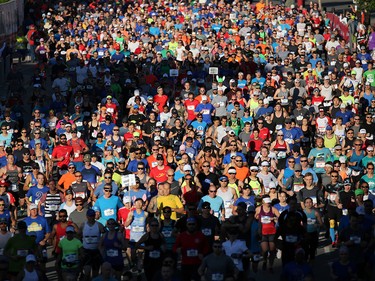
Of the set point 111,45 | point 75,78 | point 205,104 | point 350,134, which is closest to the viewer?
point 350,134

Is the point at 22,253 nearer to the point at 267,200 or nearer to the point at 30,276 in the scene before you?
the point at 30,276

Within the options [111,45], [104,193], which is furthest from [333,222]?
[111,45]

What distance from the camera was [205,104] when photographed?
107 ft

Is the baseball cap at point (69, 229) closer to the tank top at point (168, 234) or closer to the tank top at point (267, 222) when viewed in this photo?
the tank top at point (168, 234)

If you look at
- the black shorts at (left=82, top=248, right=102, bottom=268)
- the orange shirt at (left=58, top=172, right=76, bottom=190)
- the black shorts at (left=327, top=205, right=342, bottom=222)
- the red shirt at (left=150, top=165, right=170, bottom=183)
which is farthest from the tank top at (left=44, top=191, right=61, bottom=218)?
the black shorts at (left=327, top=205, right=342, bottom=222)

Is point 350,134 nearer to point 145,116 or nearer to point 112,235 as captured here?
point 145,116

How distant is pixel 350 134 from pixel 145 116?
5.62 metres

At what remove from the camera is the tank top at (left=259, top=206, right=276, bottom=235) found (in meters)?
23.2

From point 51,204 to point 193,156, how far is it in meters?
4.39

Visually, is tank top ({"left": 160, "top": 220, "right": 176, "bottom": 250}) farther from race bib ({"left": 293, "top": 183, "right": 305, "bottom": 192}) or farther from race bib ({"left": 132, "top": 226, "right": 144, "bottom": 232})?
race bib ({"left": 293, "top": 183, "right": 305, "bottom": 192})

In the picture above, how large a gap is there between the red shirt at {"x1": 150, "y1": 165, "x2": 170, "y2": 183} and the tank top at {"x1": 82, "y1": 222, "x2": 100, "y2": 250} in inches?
169

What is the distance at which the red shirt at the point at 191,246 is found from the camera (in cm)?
2159

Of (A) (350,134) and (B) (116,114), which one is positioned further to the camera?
(B) (116,114)

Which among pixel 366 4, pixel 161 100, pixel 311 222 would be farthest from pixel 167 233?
pixel 366 4
